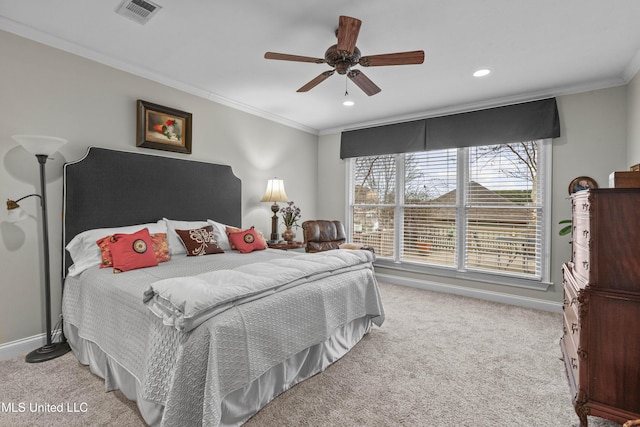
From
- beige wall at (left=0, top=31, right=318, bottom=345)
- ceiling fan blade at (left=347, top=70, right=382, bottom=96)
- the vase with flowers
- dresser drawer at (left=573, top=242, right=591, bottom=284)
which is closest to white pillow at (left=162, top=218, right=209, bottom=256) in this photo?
beige wall at (left=0, top=31, right=318, bottom=345)

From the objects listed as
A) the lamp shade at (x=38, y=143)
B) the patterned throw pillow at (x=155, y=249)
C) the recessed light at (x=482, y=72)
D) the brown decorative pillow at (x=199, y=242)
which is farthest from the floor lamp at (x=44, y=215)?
the recessed light at (x=482, y=72)

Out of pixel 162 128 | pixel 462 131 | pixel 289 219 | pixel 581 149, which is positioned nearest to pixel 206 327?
pixel 162 128

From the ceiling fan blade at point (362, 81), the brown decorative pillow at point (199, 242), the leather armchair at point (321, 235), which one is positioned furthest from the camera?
the leather armchair at point (321, 235)

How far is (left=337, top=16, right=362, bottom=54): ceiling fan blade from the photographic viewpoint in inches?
76.4

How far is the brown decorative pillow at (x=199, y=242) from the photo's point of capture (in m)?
2.99

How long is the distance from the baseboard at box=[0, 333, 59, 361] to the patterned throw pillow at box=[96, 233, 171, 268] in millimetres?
903

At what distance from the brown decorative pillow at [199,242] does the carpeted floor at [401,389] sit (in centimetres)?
119

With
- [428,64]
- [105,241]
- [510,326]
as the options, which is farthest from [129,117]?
[510,326]

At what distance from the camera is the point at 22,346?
2.45 meters

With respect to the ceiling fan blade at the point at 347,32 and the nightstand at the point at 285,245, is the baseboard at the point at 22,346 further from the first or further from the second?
the ceiling fan blade at the point at 347,32

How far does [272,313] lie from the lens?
1783mm

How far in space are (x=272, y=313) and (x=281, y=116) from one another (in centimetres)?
360

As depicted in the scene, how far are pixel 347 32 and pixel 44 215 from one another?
8.73ft

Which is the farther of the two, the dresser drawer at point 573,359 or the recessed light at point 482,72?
the recessed light at point 482,72
